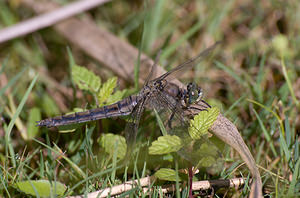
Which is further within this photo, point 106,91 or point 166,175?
point 106,91

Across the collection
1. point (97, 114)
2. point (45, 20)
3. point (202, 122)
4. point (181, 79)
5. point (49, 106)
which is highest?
point (45, 20)

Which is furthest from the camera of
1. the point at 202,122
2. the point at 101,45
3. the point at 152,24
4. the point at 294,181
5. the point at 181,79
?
the point at 152,24

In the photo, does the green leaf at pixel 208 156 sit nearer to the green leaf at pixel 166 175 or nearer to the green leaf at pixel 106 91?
the green leaf at pixel 166 175

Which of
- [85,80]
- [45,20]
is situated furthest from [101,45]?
[85,80]

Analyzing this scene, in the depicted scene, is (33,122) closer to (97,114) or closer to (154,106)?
(97,114)

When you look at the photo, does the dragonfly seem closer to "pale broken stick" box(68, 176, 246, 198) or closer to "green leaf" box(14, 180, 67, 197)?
"pale broken stick" box(68, 176, 246, 198)

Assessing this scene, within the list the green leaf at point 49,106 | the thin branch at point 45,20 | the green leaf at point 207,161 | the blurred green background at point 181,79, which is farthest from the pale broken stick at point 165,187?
the thin branch at point 45,20

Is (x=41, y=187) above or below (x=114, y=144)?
below

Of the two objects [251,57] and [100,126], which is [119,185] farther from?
[251,57]
